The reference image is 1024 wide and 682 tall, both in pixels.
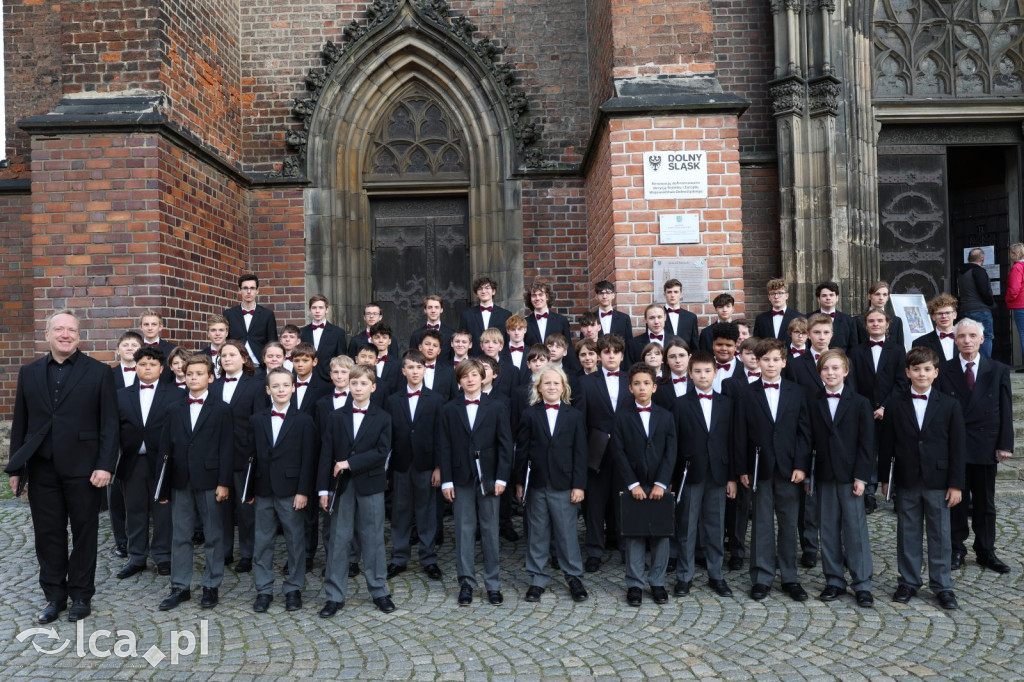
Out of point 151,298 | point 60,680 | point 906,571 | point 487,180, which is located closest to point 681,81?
point 487,180

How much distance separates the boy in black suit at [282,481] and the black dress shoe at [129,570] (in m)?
1.21

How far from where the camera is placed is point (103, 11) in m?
7.19

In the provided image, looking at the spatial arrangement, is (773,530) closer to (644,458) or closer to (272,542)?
(644,458)

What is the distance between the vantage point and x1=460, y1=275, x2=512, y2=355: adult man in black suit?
688 cm

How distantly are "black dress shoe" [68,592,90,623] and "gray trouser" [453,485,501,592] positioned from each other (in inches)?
84.8

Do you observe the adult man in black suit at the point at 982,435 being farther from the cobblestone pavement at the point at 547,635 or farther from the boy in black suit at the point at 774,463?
the boy in black suit at the point at 774,463

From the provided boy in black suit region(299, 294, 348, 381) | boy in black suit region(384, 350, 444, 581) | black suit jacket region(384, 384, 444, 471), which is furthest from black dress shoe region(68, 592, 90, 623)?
boy in black suit region(299, 294, 348, 381)

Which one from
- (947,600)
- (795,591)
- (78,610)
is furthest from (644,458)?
(78,610)

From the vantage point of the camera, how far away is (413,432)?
204 inches

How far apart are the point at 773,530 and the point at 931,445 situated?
108 centimetres

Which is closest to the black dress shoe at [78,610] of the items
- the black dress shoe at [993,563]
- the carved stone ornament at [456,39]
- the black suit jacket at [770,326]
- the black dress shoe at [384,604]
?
the black dress shoe at [993,563]

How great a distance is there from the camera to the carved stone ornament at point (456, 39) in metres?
9.34

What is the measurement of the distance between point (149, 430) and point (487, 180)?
554 centimetres

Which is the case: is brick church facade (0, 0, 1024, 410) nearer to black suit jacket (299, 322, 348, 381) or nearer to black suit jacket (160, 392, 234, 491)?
black suit jacket (299, 322, 348, 381)
